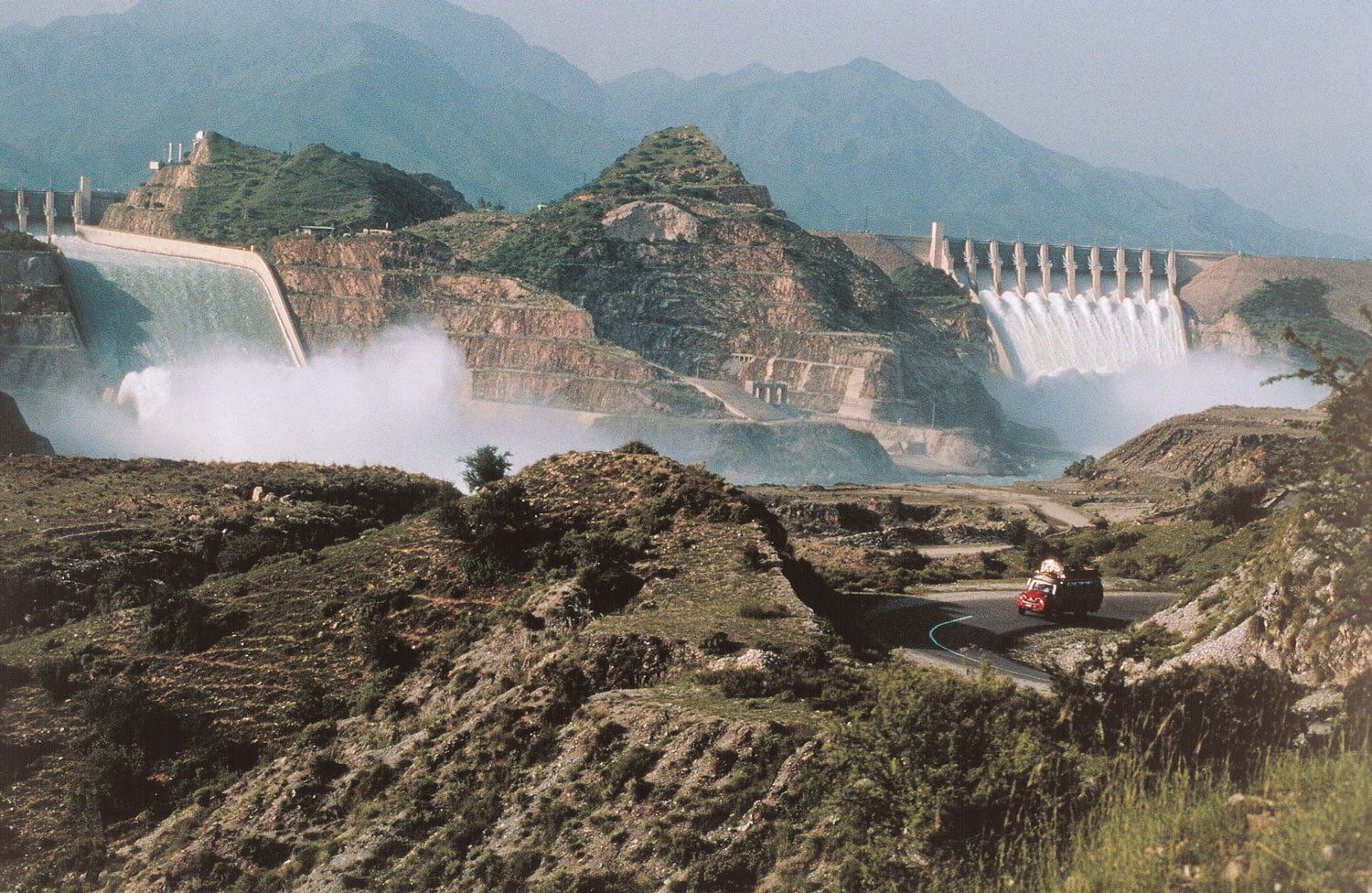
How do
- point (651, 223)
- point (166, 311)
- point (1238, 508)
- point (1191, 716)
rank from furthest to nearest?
point (651, 223)
point (166, 311)
point (1238, 508)
point (1191, 716)

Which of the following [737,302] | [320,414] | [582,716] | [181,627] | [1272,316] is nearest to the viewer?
[582,716]

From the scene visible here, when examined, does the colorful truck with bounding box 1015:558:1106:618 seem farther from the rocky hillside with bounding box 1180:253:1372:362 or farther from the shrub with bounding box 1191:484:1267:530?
the rocky hillside with bounding box 1180:253:1372:362

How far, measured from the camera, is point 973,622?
36094 mm

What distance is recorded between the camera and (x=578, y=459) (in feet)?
138

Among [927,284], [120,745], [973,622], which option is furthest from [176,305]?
[927,284]

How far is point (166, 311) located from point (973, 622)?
8814 centimetres

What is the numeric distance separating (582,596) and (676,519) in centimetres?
502

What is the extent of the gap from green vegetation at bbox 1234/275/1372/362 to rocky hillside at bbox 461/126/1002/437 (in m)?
46.9

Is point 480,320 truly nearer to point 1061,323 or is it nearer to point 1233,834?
point 1061,323

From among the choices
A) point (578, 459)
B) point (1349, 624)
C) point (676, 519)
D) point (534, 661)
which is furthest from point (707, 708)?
point (578, 459)

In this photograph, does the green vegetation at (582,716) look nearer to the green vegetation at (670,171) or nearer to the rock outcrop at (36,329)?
the rock outcrop at (36,329)

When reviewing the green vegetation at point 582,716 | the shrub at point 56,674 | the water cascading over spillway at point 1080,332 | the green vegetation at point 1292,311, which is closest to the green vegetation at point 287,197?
the water cascading over spillway at point 1080,332

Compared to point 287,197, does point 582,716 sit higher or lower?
lower

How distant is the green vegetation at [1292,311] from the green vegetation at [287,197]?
9169 centimetres
